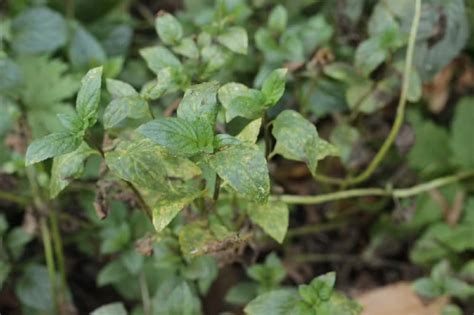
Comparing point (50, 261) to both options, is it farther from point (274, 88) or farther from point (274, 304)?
point (274, 88)

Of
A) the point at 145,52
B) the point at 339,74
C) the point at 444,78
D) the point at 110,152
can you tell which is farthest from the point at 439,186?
the point at 110,152

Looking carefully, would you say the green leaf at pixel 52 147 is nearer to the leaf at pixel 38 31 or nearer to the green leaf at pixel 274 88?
the green leaf at pixel 274 88

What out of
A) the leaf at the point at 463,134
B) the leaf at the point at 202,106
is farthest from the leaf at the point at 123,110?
the leaf at the point at 463,134

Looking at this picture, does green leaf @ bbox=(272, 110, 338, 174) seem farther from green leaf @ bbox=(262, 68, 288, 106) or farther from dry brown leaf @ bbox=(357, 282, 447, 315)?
dry brown leaf @ bbox=(357, 282, 447, 315)

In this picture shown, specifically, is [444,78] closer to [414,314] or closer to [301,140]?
[414,314]

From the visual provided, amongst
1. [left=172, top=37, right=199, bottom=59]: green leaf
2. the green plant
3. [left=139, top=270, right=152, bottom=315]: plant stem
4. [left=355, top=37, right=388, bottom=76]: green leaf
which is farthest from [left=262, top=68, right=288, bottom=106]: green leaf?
[left=139, top=270, right=152, bottom=315]: plant stem

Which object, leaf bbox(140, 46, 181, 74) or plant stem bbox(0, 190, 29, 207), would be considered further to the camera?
plant stem bbox(0, 190, 29, 207)

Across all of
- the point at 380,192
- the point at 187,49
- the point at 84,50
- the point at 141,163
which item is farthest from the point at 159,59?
the point at 380,192
